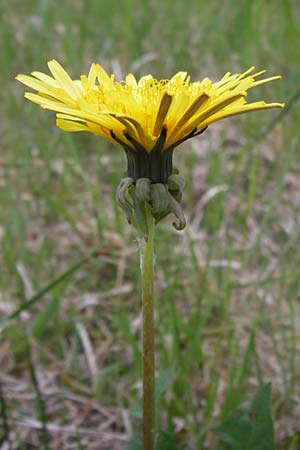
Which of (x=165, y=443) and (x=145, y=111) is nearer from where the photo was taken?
(x=145, y=111)

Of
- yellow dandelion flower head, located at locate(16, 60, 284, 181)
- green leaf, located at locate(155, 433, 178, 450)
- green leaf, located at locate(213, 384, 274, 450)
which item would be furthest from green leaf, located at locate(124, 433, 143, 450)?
yellow dandelion flower head, located at locate(16, 60, 284, 181)

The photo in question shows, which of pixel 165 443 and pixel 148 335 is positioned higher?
pixel 148 335

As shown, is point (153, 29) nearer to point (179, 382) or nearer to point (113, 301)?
point (113, 301)

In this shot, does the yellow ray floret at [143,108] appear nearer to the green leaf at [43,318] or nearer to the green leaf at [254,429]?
the green leaf at [254,429]

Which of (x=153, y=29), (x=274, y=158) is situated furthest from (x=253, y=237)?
(x=153, y=29)

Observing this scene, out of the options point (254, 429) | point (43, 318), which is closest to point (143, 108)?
point (254, 429)

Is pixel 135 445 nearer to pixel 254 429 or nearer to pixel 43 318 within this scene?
pixel 254 429

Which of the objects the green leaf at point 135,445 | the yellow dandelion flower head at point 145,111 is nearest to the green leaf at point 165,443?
the green leaf at point 135,445

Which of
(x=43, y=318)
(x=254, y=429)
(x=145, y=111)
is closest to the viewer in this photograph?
(x=145, y=111)

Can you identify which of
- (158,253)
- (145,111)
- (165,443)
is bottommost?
(165,443)
